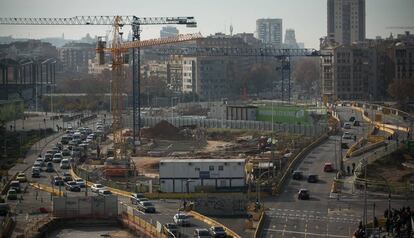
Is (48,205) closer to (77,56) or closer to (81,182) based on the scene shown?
(81,182)

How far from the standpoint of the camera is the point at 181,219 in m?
14.7

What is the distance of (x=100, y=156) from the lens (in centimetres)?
2467

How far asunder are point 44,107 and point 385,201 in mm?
28257

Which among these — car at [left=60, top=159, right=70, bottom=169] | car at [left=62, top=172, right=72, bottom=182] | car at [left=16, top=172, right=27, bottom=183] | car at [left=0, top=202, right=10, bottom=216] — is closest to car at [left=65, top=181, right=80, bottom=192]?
car at [left=62, top=172, right=72, bottom=182]

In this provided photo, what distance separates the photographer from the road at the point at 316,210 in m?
14.3

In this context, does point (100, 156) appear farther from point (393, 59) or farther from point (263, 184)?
point (393, 59)

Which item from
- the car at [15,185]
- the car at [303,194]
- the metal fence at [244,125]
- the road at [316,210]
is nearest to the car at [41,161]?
the car at [15,185]

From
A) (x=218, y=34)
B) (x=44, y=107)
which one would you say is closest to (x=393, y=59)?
(x=44, y=107)

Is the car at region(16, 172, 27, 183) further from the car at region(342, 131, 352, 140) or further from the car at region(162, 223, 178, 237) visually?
the car at region(342, 131, 352, 140)

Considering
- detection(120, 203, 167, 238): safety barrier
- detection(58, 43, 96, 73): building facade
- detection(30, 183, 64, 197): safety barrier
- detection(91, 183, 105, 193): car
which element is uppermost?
detection(58, 43, 96, 73): building facade

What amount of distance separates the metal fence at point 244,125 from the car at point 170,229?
13512 millimetres

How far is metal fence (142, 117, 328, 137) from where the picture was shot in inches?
1130

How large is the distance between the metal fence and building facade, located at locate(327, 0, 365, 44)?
34306 mm

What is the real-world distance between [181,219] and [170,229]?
2.76ft
